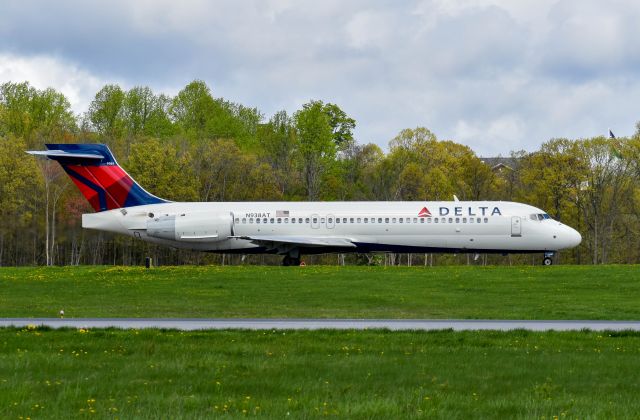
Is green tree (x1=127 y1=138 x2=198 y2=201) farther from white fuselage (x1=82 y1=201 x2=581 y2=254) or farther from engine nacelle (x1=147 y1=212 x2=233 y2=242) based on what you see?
engine nacelle (x1=147 y1=212 x2=233 y2=242)

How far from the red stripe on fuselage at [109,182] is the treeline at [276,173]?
3.31m

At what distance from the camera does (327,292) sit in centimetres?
3600

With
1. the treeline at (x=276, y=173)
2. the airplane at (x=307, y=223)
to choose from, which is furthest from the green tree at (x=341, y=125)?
the airplane at (x=307, y=223)

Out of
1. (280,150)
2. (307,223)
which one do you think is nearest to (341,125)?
(280,150)

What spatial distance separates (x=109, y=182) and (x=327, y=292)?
21030 millimetres

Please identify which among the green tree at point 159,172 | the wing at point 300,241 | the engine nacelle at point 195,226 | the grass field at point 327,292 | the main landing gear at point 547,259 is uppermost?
the green tree at point 159,172

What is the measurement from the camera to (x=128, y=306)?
32.1 meters

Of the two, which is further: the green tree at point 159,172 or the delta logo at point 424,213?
the green tree at point 159,172

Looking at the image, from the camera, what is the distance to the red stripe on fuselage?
5341 centimetres

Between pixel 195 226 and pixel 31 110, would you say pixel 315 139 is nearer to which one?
pixel 31 110

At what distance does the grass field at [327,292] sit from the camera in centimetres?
3014

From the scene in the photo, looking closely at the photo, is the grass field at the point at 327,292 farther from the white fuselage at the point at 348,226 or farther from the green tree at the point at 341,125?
the green tree at the point at 341,125

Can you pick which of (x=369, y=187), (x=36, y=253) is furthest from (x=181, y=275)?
(x=369, y=187)

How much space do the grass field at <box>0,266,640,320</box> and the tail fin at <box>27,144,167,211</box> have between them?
670cm
